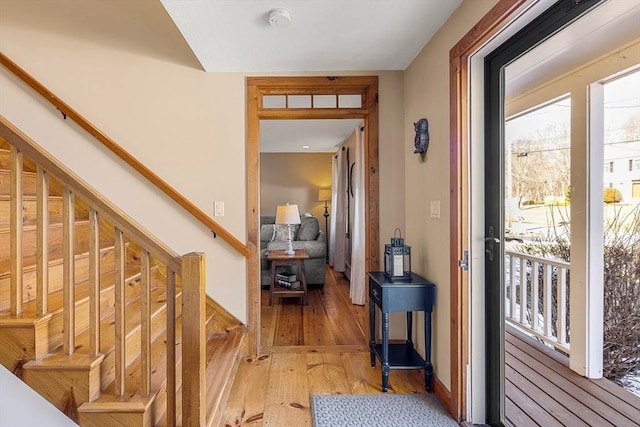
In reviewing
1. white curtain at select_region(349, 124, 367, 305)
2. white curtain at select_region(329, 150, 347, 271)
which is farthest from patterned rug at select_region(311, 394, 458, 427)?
white curtain at select_region(329, 150, 347, 271)

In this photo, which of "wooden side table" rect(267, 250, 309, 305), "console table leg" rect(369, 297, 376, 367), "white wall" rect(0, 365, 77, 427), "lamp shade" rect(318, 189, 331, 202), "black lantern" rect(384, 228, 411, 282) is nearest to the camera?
"white wall" rect(0, 365, 77, 427)

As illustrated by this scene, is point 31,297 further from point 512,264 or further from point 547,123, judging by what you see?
point 547,123

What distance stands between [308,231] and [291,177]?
2.32m

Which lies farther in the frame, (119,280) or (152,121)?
(152,121)

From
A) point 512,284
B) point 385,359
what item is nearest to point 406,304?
point 385,359

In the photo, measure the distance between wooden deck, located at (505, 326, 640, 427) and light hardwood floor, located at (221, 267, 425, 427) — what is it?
604 millimetres

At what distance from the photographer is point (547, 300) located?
1.72 meters

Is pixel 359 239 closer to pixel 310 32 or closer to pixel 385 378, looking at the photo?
pixel 385 378

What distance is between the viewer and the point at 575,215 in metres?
1.42

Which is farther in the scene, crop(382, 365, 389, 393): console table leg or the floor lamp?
the floor lamp

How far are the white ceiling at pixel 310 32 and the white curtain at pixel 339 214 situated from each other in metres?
3.01

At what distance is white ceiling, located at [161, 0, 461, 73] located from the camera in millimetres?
1738

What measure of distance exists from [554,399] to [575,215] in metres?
1.01

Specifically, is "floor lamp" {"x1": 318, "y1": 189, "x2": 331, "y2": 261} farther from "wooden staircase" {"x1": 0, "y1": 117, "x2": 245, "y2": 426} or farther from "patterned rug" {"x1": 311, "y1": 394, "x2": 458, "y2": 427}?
"wooden staircase" {"x1": 0, "y1": 117, "x2": 245, "y2": 426}
